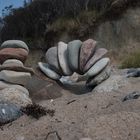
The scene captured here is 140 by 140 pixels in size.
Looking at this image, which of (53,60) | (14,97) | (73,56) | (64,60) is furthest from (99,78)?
(14,97)

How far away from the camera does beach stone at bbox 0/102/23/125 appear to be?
6.02 meters

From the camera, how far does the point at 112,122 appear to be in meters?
5.09

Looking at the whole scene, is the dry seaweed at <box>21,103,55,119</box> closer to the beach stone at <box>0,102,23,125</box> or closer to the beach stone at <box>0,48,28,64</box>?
the beach stone at <box>0,102,23,125</box>

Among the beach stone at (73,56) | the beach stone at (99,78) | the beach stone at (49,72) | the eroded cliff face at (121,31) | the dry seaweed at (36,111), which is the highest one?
the dry seaweed at (36,111)

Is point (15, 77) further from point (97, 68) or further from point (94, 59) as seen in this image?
point (94, 59)

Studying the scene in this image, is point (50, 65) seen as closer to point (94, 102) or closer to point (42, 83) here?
point (42, 83)

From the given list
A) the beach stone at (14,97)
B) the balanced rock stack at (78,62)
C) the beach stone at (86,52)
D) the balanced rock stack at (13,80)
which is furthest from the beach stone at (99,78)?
the beach stone at (14,97)

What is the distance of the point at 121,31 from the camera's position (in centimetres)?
1694

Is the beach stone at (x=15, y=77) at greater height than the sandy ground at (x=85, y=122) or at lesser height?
lesser

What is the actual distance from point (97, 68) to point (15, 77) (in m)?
1.44

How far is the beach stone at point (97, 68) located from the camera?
876 centimetres

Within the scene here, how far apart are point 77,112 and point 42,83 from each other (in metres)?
2.73

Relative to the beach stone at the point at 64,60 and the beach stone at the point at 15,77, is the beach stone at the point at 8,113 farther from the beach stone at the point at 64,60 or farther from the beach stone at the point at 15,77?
the beach stone at the point at 64,60

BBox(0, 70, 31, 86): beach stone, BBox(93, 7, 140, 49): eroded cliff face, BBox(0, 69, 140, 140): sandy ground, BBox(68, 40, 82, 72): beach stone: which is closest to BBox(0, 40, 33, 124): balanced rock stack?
BBox(0, 70, 31, 86): beach stone
